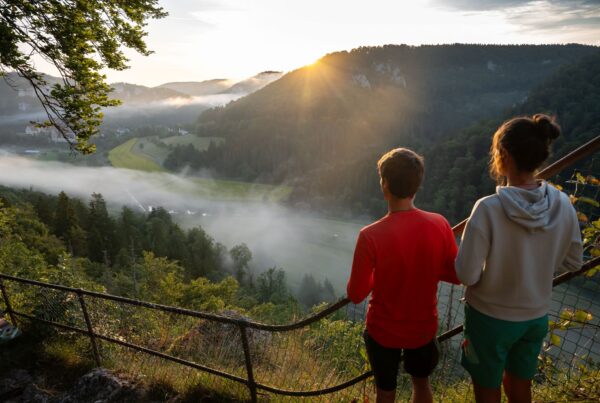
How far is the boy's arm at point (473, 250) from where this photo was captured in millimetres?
1663

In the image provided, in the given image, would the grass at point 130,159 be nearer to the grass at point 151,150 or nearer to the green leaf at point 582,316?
the grass at point 151,150

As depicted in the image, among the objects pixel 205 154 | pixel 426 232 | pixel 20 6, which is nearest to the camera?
pixel 426 232

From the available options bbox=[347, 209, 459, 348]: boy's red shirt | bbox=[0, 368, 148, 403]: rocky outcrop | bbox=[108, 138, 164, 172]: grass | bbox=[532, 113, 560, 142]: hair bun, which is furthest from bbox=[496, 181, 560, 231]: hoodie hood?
bbox=[108, 138, 164, 172]: grass

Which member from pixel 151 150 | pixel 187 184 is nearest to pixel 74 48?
pixel 187 184

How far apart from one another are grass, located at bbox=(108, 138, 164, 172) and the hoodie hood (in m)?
164

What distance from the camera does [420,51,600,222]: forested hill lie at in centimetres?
7119

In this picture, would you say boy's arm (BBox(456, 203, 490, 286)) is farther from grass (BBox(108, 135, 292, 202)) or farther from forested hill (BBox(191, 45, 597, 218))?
grass (BBox(108, 135, 292, 202))

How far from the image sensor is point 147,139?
186000 millimetres

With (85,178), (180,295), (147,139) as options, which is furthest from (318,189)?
(147,139)

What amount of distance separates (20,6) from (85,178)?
167 m

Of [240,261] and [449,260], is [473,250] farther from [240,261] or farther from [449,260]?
[240,261]

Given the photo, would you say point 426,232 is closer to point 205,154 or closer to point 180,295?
point 180,295

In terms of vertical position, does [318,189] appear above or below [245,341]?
below

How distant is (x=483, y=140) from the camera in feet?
282
